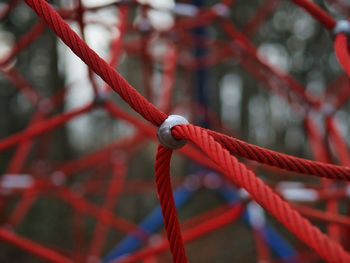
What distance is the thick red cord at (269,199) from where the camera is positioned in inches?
18.4

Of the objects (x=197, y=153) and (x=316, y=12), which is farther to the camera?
(x=197, y=153)

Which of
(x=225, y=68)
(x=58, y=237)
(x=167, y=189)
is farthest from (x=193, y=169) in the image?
(x=225, y=68)

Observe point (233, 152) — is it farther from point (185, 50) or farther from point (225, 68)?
point (225, 68)

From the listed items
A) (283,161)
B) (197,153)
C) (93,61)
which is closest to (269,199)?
(283,161)

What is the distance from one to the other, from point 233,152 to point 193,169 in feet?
4.64

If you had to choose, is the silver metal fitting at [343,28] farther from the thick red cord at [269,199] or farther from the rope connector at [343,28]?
the thick red cord at [269,199]

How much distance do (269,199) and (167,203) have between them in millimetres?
119

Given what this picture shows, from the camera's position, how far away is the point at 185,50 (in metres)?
2.36

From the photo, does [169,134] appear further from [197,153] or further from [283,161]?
[197,153]

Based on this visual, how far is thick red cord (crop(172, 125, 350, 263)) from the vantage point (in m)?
0.47

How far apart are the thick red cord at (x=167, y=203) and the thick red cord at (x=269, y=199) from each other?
0.03 metres

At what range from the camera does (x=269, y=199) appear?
49 centimetres

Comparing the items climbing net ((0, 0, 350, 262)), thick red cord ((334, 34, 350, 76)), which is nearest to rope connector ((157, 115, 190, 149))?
climbing net ((0, 0, 350, 262))

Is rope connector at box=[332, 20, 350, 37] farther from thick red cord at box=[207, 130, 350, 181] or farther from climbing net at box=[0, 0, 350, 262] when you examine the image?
thick red cord at box=[207, 130, 350, 181]
